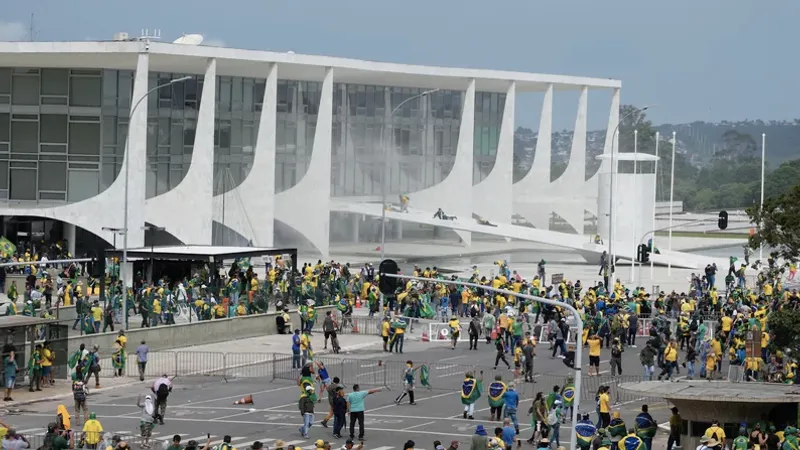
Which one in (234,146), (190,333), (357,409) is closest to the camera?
(357,409)

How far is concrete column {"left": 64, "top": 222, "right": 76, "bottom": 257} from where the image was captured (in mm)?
69125

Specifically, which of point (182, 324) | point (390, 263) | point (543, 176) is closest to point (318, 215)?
point (543, 176)

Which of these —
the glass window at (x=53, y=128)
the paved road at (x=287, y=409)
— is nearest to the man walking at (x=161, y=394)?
the paved road at (x=287, y=409)

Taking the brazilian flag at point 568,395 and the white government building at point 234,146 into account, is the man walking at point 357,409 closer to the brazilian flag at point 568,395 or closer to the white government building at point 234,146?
the brazilian flag at point 568,395

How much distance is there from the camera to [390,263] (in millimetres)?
31078

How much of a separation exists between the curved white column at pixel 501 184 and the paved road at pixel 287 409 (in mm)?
49315

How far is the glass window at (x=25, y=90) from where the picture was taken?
69125 millimetres

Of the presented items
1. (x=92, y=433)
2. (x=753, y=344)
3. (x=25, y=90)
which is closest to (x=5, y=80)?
(x=25, y=90)

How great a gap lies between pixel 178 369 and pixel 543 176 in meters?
57.5

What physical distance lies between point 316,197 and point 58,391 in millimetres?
40400

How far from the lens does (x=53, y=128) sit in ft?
228

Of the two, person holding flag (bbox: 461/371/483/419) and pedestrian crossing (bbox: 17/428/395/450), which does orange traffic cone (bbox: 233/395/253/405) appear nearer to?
pedestrian crossing (bbox: 17/428/395/450)

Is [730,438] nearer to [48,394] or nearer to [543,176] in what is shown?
[48,394]

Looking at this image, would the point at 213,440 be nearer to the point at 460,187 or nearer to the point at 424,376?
the point at 424,376
